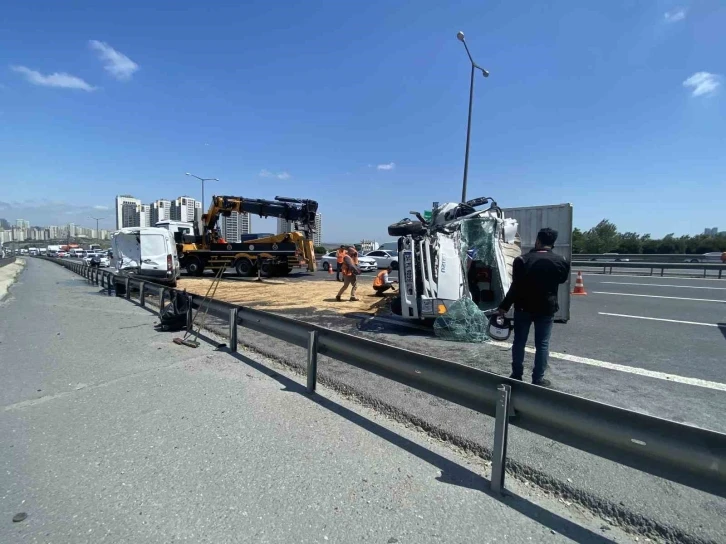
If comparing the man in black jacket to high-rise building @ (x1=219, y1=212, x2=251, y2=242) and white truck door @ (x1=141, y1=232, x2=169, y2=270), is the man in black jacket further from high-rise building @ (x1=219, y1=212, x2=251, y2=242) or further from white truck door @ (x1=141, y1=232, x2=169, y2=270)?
high-rise building @ (x1=219, y1=212, x2=251, y2=242)

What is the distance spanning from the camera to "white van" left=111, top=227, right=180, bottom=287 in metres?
16.1

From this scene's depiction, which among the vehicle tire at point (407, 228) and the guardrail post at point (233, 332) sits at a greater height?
the vehicle tire at point (407, 228)

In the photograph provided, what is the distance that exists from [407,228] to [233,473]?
5.93m

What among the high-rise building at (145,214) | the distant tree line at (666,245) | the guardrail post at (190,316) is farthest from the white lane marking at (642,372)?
the high-rise building at (145,214)

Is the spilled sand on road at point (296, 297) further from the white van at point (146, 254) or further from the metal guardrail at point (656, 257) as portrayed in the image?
the metal guardrail at point (656, 257)

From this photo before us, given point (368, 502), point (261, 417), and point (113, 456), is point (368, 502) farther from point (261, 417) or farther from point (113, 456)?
point (113, 456)

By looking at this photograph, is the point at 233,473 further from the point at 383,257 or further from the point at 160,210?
the point at 160,210

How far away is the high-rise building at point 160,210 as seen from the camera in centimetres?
5476

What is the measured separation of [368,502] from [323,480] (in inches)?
16.2

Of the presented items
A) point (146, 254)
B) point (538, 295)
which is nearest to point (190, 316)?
point (538, 295)

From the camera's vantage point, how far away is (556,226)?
8781mm

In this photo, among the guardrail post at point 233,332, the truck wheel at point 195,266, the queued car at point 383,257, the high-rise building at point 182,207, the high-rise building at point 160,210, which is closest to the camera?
the guardrail post at point 233,332

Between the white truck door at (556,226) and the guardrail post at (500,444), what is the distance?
6.15 meters

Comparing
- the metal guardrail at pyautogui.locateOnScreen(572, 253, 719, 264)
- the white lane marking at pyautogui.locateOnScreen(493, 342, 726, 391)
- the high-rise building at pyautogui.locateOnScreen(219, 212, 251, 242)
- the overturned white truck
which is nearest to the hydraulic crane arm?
the high-rise building at pyautogui.locateOnScreen(219, 212, 251, 242)
